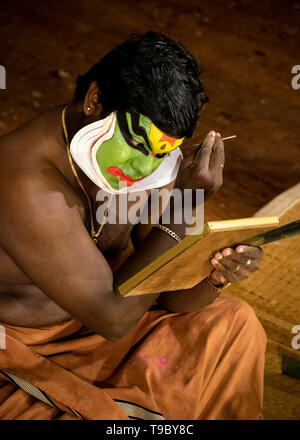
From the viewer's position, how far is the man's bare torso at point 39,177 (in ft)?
4.25

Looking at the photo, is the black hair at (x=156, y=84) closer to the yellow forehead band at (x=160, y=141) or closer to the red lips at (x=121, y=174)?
the yellow forehead band at (x=160, y=141)

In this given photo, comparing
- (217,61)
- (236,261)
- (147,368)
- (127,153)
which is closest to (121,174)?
(127,153)

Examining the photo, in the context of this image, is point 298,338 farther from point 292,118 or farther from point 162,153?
point 292,118

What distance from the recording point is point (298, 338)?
1.89 meters

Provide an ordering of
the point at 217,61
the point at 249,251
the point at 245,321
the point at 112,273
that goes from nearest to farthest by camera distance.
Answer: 1. the point at 249,251
2. the point at 112,273
3. the point at 245,321
4. the point at 217,61

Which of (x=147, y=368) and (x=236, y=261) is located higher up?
(x=236, y=261)

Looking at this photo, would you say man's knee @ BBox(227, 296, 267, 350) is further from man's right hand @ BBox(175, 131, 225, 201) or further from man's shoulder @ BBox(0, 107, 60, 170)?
man's shoulder @ BBox(0, 107, 60, 170)

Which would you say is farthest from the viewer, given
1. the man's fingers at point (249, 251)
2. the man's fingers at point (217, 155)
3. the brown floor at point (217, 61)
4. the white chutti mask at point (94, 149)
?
the brown floor at point (217, 61)

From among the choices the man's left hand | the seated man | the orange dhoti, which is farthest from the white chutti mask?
the orange dhoti

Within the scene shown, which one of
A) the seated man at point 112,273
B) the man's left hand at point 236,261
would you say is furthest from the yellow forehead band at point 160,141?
the man's left hand at point 236,261

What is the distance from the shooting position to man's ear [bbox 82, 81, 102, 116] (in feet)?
4.27

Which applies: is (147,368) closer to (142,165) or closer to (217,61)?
(142,165)

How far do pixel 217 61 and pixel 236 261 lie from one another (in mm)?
2779

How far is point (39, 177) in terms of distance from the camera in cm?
128
